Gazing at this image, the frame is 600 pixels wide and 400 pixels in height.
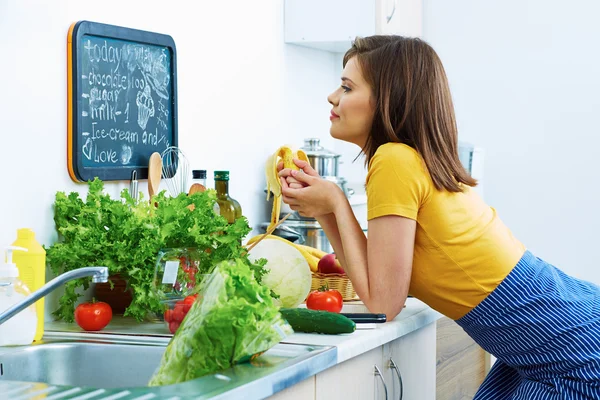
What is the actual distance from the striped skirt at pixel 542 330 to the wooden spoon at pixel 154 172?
2.80 feet

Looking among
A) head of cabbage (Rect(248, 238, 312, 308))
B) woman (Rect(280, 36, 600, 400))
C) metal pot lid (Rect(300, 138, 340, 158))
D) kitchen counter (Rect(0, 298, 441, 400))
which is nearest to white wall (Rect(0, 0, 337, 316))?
metal pot lid (Rect(300, 138, 340, 158))

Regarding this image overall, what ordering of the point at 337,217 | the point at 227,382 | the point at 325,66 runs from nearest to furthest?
1. the point at 227,382
2. the point at 337,217
3. the point at 325,66

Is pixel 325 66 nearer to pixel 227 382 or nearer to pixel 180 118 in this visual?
pixel 180 118

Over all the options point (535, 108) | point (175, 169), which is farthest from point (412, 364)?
point (535, 108)

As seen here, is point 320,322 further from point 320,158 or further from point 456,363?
point 320,158

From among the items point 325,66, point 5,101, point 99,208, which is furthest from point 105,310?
point 325,66

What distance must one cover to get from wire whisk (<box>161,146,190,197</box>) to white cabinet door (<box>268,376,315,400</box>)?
95 centimetres

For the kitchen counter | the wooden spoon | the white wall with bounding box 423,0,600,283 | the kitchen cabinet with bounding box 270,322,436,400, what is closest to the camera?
the kitchen counter

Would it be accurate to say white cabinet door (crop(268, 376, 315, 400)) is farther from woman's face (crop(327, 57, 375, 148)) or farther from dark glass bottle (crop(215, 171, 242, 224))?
dark glass bottle (crop(215, 171, 242, 224))

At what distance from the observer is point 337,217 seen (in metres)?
1.89

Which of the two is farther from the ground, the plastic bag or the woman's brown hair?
the woman's brown hair

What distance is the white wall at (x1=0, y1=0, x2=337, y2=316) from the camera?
1816 millimetres

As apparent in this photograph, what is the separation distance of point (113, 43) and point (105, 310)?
0.68 metres

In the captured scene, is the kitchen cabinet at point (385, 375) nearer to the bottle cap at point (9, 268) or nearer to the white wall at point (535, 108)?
the bottle cap at point (9, 268)
